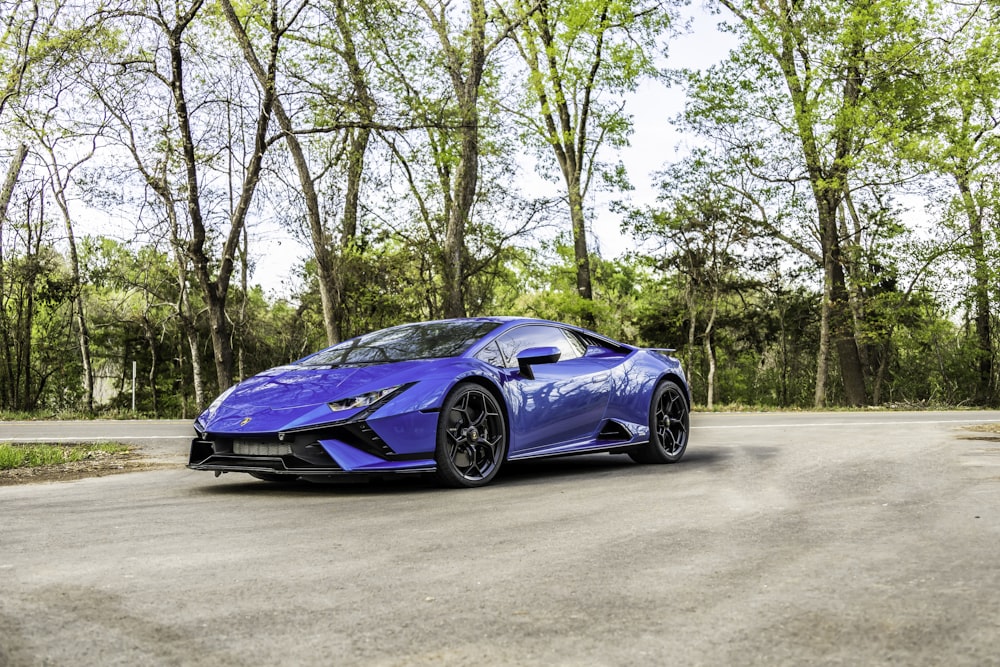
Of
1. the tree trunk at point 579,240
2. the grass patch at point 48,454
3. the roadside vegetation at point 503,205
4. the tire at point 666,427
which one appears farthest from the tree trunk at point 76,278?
the tire at point 666,427

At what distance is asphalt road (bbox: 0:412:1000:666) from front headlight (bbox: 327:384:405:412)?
1.96 feet

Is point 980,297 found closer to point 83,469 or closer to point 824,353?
point 824,353

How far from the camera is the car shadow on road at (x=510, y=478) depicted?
22.8 ft

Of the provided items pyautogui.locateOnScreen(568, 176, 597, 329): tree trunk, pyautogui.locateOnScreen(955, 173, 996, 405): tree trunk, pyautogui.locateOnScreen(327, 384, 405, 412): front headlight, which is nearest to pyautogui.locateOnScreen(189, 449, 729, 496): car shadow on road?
pyautogui.locateOnScreen(327, 384, 405, 412): front headlight

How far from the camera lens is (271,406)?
6.73 metres

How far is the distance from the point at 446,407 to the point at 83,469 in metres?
4.17

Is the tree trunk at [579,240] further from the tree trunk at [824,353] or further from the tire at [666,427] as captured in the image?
the tire at [666,427]

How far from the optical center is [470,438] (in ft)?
23.0

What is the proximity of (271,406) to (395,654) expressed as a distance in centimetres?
409

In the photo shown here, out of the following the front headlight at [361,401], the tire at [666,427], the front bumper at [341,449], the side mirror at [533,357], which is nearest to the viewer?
the front bumper at [341,449]

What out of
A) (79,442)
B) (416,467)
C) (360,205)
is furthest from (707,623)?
(360,205)

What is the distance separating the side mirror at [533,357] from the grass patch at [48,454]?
15.8ft

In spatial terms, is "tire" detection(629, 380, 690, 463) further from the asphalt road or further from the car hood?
the car hood

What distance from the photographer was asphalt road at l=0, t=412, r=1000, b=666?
2.94 m
